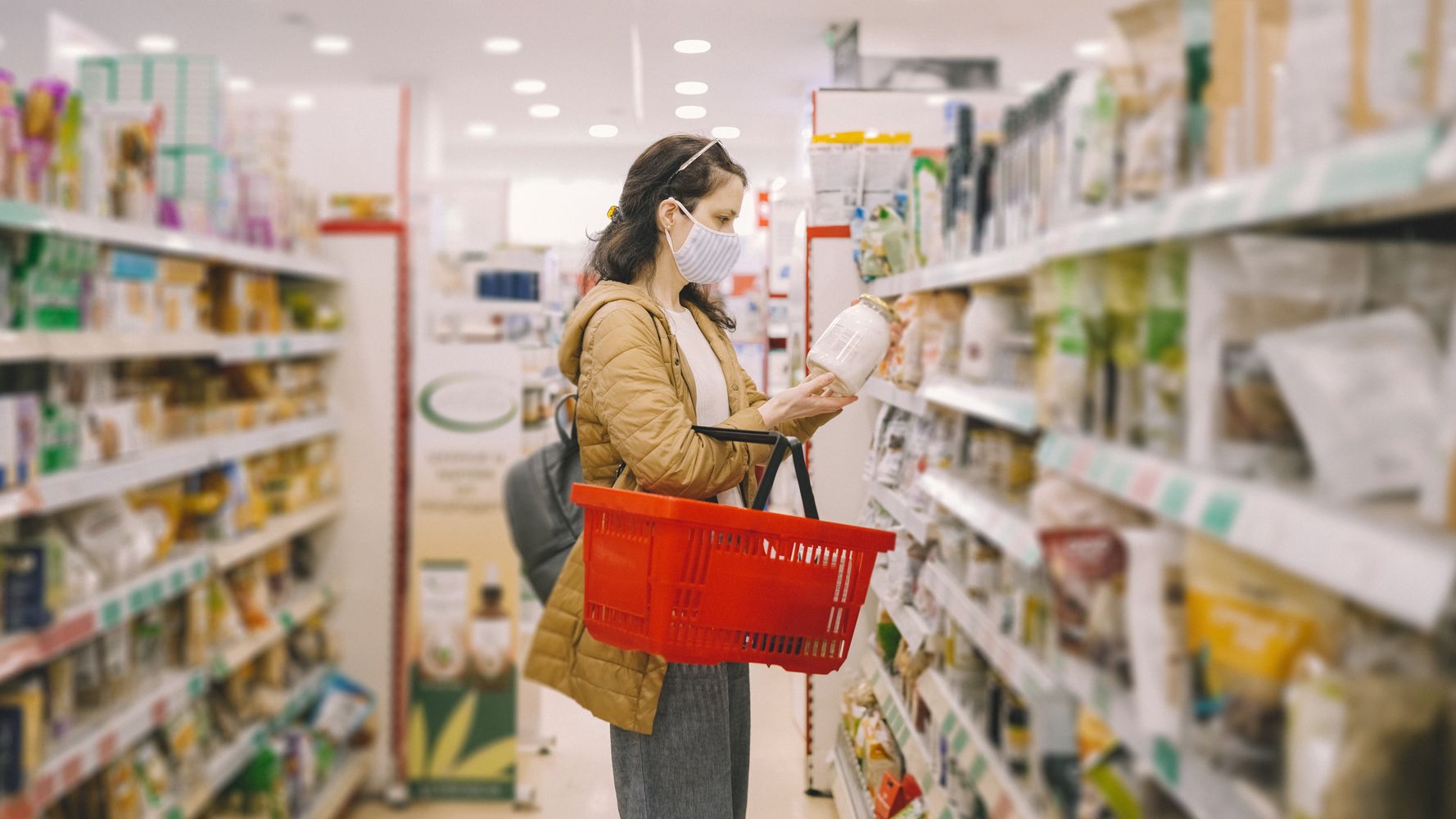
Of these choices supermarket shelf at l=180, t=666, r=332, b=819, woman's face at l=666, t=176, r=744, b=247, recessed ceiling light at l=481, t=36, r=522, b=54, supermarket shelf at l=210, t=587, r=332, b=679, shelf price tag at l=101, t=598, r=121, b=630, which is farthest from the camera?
recessed ceiling light at l=481, t=36, r=522, b=54

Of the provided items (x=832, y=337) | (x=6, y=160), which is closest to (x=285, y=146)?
(x=6, y=160)

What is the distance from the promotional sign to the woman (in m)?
1.62

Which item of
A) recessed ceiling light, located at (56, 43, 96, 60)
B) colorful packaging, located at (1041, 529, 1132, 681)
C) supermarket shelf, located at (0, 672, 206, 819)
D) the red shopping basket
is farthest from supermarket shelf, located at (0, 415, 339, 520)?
colorful packaging, located at (1041, 529, 1132, 681)

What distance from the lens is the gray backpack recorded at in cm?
227

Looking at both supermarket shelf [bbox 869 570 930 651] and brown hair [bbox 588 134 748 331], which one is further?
supermarket shelf [bbox 869 570 930 651]

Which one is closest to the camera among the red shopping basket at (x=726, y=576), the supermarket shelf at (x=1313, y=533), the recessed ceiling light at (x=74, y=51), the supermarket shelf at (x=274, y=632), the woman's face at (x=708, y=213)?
the supermarket shelf at (x=1313, y=533)

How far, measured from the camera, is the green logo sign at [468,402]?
11.9ft

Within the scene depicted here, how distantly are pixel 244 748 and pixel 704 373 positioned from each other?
1954 mm

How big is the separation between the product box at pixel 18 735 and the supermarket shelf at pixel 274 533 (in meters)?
0.83

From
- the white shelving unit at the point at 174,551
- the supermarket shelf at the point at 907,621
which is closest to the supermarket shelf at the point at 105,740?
the white shelving unit at the point at 174,551

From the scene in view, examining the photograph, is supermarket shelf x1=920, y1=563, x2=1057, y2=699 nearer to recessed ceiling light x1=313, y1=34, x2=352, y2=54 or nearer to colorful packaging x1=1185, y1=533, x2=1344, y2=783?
colorful packaging x1=1185, y1=533, x2=1344, y2=783

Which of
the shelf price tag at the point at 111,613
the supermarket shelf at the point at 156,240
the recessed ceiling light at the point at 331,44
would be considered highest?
the recessed ceiling light at the point at 331,44

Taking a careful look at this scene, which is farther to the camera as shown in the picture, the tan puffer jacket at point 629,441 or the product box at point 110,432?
the product box at point 110,432

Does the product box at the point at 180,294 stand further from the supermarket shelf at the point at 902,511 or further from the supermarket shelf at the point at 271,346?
the supermarket shelf at the point at 902,511
